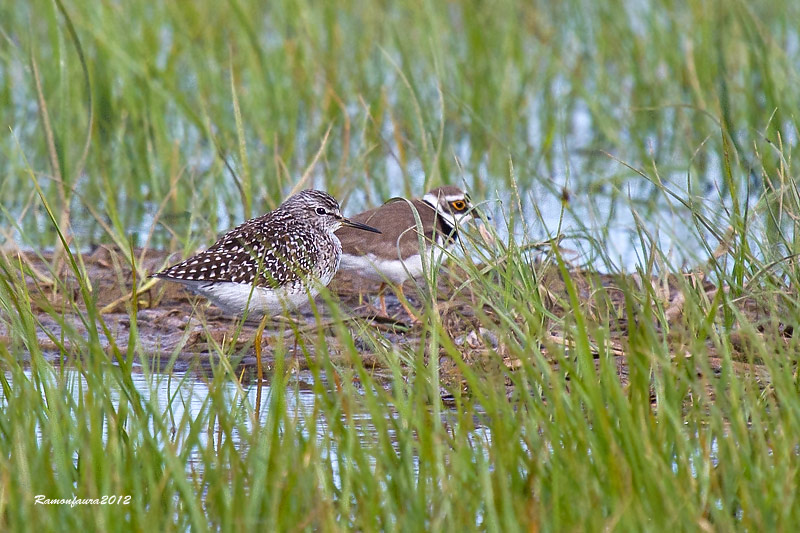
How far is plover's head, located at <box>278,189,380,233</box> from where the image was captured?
268 inches

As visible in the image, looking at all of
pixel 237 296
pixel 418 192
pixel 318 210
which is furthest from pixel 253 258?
pixel 418 192

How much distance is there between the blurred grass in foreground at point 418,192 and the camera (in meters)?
3.25

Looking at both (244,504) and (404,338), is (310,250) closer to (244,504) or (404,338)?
(404,338)

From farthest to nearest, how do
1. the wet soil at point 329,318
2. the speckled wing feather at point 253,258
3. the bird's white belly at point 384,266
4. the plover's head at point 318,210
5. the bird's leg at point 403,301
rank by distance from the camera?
the bird's white belly at point 384,266 < the plover's head at point 318,210 < the speckled wing feather at point 253,258 < the wet soil at point 329,318 < the bird's leg at point 403,301

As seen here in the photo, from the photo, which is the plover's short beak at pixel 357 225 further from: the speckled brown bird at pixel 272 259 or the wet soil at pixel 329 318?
the wet soil at pixel 329 318

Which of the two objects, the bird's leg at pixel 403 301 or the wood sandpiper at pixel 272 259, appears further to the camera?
the wood sandpiper at pixel 272 259

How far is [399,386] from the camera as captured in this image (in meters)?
3.76

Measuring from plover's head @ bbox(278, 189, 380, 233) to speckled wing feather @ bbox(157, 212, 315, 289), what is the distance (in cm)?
17

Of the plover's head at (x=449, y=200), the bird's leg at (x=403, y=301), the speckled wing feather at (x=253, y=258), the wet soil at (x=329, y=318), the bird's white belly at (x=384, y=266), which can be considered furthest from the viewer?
the plover's head at (x=449, y=200)

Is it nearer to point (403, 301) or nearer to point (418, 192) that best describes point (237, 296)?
point (403, 301)

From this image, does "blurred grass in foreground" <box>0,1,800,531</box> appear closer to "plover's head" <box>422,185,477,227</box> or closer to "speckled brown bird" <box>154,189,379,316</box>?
"plover's head" <box>422,185,477,227</box>

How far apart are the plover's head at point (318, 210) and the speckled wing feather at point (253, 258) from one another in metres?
0.17

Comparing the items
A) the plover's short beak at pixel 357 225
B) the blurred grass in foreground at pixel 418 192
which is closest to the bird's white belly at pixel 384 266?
the plover's short beak at pixel 357 225

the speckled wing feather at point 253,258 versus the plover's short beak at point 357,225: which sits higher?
the plover's short beak at point 357,225
